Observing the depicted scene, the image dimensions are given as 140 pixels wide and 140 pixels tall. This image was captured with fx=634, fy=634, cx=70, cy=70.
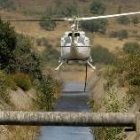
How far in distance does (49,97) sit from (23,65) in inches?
587

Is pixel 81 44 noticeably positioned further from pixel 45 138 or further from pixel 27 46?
pixel 27 46

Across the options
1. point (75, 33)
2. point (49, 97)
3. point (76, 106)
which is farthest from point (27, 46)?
point (75, 33)

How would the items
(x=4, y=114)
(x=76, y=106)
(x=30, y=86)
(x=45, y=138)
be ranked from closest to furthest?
(x=4, y=114), (x=45, y=138), (x=30, y=86), (x=76, y=106)

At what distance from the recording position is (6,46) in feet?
223

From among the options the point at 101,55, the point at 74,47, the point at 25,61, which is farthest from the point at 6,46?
the point at 101,55

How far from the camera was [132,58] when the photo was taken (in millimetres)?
52594

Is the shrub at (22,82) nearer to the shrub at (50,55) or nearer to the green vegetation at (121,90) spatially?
the green vegetation at (121,90)

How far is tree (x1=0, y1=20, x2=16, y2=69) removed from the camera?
67.9m

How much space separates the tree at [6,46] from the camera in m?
67.9

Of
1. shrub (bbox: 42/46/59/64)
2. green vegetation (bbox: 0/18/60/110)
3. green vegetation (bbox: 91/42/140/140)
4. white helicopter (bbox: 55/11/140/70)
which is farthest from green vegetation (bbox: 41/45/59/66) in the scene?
white helicopter (bbox: 55/11/140/70)

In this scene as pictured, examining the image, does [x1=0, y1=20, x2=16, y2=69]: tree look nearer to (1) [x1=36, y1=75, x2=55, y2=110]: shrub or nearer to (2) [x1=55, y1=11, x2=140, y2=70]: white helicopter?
(1) [x1=36, y1=75, x2=55, y2=110]: shrub

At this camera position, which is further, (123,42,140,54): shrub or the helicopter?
(123,42,140,54): shrub

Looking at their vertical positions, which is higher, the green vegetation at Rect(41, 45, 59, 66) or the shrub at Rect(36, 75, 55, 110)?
the shrub at Rect(36, 75, 55, 110)

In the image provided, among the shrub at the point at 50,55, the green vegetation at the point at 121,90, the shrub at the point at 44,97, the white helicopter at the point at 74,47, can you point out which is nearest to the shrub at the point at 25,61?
the shrub at the point at 44,97
